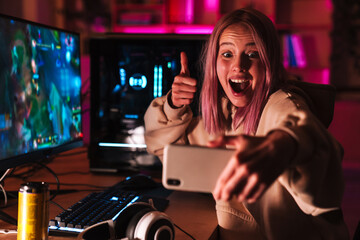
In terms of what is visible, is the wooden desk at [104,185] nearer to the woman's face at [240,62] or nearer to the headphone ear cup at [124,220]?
the headphone ear cup at [124,220]

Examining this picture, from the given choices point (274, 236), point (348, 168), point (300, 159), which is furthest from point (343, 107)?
point (300, 159)

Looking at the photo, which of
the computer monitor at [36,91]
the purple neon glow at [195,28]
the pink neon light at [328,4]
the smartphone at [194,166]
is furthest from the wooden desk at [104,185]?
the pink neon light at [328,4]

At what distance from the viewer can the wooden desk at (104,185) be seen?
3.06 feet

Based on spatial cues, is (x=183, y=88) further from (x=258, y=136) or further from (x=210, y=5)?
(x=210, y=5)

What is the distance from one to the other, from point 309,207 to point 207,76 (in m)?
0.51

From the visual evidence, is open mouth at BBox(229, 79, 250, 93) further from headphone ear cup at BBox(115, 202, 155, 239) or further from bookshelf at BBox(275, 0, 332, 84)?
bookshelf at BBox(275, 0, 332, 84)

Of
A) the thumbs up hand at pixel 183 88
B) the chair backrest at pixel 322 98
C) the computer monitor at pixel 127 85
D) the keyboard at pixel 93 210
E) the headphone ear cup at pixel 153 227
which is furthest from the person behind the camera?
the computer monitor at pixel 127 85

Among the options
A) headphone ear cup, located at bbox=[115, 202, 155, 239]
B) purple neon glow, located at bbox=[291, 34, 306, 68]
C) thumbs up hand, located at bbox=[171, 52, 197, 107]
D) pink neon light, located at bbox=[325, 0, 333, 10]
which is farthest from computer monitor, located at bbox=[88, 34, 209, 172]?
Answer: pink neon light, located at bbox=[325, 0, 333, 10]

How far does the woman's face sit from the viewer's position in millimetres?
1029

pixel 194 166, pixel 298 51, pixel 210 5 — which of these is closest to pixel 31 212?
pixel 194 166

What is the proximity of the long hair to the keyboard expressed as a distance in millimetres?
296

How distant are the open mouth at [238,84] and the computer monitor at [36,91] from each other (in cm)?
52

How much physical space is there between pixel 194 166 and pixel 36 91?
1.96 feet

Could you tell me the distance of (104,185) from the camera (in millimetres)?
1293
